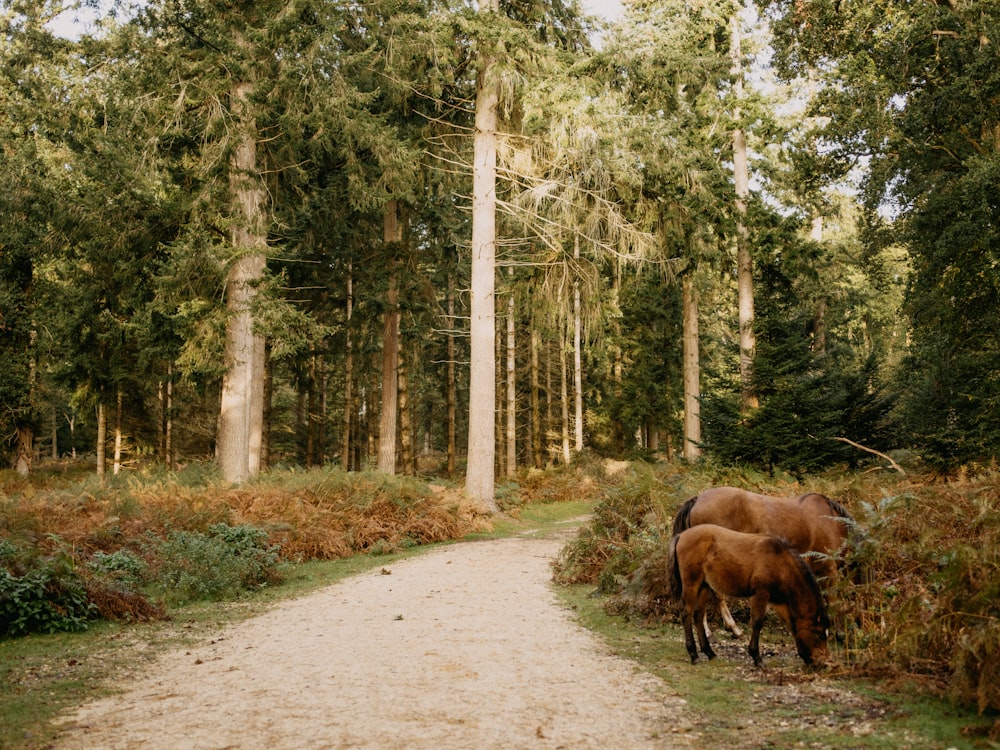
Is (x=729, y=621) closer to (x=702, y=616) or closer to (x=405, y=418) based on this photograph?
(x=702, y=616)

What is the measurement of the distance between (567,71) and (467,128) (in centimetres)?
342

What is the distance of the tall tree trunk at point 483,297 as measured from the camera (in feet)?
60.3

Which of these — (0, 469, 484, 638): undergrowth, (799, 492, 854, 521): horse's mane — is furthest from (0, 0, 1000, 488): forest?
(799, 492, 854, 521): horse's mane

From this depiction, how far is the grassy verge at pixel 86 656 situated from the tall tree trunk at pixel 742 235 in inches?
482

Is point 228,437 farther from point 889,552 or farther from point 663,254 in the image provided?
point 889,552

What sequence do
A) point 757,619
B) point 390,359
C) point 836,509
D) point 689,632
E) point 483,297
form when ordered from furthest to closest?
point 390,359 → point 483,297 → point 836,509 → point 689,632 → point 757,619

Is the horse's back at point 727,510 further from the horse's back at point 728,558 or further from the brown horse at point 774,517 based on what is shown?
the horse's back at point 728,558

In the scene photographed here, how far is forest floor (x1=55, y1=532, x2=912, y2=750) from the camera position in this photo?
14.3 ft

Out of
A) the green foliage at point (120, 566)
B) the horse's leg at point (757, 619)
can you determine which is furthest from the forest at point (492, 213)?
the horse's leg at point (757, 619)

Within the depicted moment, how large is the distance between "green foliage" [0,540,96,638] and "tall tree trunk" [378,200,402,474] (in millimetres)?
14286

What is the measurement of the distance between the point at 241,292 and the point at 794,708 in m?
15.6

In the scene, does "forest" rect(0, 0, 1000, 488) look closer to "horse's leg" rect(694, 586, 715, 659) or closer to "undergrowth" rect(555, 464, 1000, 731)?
"undergrowth" rect(555, 464, 1000, 731)

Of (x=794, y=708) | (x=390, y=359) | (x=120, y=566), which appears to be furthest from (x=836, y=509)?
(x=390, y=359)

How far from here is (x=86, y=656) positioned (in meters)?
6.52
